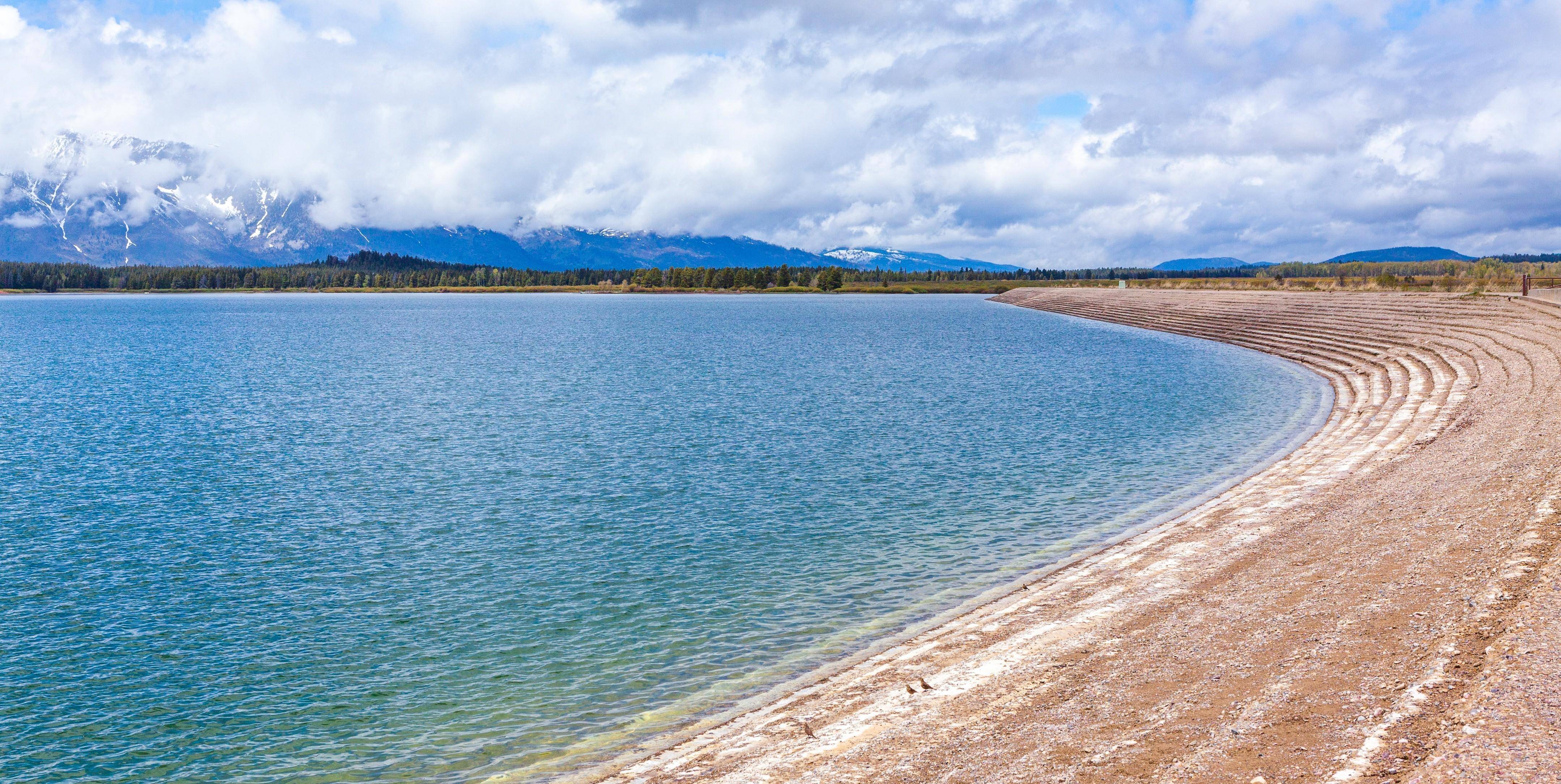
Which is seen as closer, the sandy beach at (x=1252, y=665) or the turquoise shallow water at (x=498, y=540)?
the sandy beach at (x=1252, y=665)

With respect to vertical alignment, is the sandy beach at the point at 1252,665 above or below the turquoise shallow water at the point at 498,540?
above

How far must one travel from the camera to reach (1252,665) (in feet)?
34.8

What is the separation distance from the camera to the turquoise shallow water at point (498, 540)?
1231 cm

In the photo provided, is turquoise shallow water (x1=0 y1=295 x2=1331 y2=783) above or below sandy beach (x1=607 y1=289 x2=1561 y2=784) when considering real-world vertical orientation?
below

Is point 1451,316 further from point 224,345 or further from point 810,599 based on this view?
point 224,345

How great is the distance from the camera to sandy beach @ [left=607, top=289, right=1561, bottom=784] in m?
8.24

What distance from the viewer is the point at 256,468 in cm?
2869

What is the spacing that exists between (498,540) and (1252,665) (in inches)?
571

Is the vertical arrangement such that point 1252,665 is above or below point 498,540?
above

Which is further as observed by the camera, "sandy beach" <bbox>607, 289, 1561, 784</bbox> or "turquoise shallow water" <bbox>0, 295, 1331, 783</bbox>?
"turquoise shallow water" <bbox>0, 295, 1331, 783</bbox>

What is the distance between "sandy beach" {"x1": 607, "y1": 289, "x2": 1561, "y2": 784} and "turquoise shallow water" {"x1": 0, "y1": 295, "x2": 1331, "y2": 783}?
6.18 ft

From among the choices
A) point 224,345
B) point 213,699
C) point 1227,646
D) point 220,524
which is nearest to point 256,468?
point 220,524

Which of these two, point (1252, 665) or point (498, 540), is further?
point (498, 540)

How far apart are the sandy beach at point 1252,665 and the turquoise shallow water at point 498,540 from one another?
188 cm
